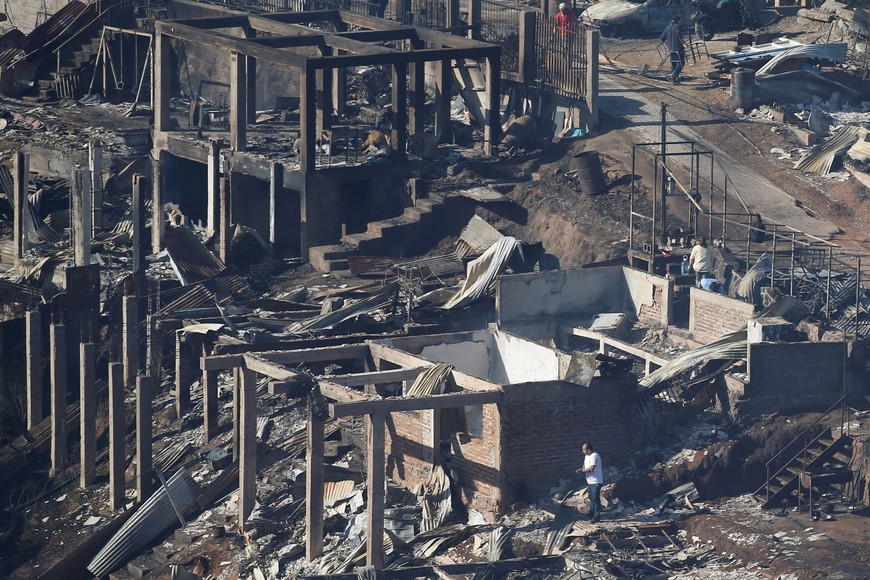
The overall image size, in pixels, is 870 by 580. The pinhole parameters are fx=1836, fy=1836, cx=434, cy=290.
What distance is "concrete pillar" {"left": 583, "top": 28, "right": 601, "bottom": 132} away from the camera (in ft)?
113

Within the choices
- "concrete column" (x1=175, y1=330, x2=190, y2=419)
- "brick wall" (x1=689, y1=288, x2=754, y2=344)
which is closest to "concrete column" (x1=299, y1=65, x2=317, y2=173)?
"concrete column" (x1=175, y1=330, x2=190, y2=419)

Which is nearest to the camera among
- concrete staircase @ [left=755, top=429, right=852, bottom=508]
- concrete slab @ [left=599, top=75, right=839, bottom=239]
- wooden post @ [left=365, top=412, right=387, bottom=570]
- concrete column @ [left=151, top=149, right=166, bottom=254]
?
wooden post @ [left=365, top=412, right=387, bottom=570]

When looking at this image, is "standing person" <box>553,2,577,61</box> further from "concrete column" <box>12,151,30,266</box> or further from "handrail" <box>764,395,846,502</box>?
"handrail" <box>764,395,846,502</box>

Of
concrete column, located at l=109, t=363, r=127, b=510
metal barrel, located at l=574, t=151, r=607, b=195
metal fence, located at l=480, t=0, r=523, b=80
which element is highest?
metal fence, located at l=480, t=0, r=523, b=80

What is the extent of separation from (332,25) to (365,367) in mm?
18273

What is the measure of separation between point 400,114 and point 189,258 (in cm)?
492

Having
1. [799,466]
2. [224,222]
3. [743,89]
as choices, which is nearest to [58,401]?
[224,222]

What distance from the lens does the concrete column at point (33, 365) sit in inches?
1126

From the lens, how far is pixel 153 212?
118 feet

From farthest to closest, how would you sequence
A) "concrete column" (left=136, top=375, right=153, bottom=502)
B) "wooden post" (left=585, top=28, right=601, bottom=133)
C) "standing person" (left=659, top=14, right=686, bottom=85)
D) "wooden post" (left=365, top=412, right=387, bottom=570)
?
"standing person" (left=659, top=14, right=686, bottom=85), "wooden post" (left=585, top=28, right=601, bottom=133), "concrete column" (left=136, top=375, right=153, bottom=502), "wooden post" (left=365, top=412, right=387, bottom=570)

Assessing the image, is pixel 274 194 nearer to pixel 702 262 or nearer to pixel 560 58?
pixel 560 58

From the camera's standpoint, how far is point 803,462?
22484mm

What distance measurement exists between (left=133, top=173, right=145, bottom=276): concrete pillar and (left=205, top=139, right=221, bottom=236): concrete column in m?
1.92

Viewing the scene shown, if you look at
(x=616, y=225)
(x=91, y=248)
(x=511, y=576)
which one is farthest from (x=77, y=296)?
(x=511, y=576)
